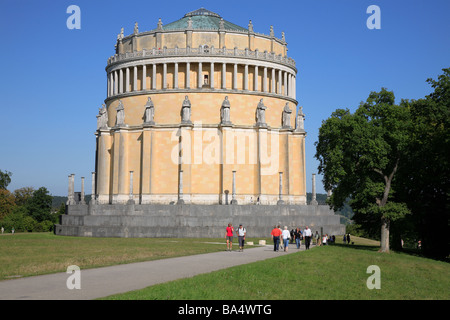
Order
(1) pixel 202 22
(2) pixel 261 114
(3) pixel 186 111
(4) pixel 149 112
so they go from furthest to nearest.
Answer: (1) pixel 202 22 → (2) pixel 261 114 → (4) pixel 149 112 → (3) pixel 186 111

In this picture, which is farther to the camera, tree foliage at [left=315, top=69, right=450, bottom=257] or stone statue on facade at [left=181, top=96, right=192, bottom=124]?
stone statue on facade at [left=181, top=96, right=192, bottom=124]

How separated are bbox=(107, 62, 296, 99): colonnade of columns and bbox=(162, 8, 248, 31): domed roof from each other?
6.33 metres

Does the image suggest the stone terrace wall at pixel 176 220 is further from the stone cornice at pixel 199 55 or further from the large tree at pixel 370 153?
the stone cornice at pixel 199 55

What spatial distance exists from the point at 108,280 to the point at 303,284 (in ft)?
22.9

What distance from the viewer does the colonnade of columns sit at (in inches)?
2534

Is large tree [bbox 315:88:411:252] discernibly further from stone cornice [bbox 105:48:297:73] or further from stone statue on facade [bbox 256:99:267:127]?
stone cornice [bbox 105:48:297:73]

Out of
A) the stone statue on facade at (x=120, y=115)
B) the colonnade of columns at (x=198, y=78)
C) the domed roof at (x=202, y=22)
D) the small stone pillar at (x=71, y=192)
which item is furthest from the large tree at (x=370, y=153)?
the small stone pillar at (x=71, y=192)

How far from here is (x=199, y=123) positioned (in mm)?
62938

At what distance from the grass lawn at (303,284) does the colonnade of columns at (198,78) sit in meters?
40.7

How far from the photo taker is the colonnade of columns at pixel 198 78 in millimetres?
64375

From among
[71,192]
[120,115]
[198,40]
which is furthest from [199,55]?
[71,192]

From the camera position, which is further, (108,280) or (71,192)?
(71,192)

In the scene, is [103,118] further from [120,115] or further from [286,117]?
[286,117]

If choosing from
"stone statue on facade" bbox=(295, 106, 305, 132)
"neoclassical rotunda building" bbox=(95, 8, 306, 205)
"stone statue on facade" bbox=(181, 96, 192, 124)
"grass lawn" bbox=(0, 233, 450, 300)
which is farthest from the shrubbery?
"grass lawn" bbox=(0, 233, 450, 300)
